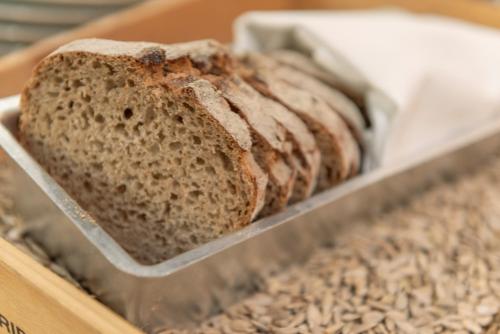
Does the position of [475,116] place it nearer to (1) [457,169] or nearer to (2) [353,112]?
(1) [457,169]

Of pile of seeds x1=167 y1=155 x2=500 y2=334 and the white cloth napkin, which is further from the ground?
the white cloth napkin

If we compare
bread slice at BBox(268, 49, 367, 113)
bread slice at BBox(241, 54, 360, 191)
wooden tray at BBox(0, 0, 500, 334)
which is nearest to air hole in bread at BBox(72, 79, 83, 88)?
wooden tray at BBox(0, 0, 500, 334)

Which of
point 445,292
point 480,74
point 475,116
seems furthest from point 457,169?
point 445,292

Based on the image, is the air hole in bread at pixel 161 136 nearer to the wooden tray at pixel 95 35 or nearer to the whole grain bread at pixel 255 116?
the whole grain bread at pixel 255 116

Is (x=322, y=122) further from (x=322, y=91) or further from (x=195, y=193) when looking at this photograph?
(x=195, y=193)

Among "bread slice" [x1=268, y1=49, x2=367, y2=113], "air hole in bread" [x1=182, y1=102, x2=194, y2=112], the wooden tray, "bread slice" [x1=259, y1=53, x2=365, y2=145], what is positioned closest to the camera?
the wooden tray

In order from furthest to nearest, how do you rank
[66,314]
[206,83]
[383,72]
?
[383,72], [206,83], [66,314]

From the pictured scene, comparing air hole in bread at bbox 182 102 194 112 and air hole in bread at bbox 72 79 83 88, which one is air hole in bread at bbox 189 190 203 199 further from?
air hole in bread at bbox 72 79 83 88
